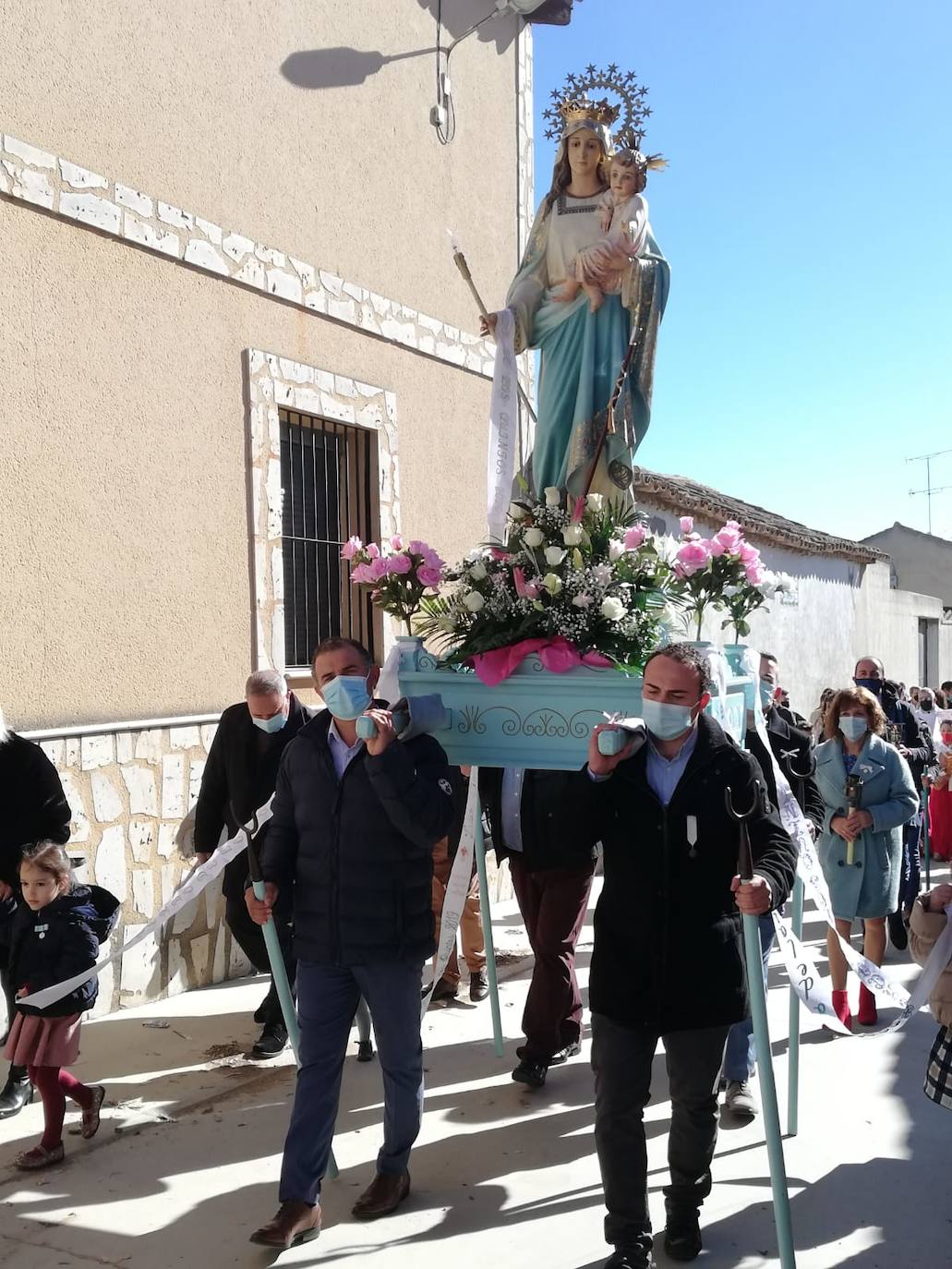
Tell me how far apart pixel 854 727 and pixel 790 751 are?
2.14 ft

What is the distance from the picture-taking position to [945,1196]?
3840mm

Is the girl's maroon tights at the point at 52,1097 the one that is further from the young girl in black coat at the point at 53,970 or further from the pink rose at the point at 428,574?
the pink rose at the point at 428,574

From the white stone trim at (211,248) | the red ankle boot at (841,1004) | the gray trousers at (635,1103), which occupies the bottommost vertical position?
the red ankle boot at (841,1004)

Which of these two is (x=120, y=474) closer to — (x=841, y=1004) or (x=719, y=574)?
(x=719, y=574)

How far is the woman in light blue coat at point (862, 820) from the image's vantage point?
584 cm

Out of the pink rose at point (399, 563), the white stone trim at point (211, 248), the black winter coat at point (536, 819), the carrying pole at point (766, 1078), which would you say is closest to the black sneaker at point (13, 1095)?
the black winter coat at point (536, 819)

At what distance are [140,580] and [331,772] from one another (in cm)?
328

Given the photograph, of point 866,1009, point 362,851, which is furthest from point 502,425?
point 866,1009

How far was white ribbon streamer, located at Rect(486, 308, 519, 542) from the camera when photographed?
4945 millimetres

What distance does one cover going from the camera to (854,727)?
600 cm

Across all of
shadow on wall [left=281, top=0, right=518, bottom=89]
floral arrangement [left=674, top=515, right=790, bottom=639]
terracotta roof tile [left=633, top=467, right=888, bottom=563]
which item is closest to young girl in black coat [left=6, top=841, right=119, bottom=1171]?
floral arrangement [left=674, top=515, right=790, bottom=639]

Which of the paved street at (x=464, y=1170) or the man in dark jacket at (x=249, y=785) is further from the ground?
the man in dark jacket at (x=249, y=785)

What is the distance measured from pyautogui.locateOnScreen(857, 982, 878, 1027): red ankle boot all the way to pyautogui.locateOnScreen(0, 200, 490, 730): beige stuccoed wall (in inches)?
154

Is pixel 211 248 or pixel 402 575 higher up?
pixel 211 248
